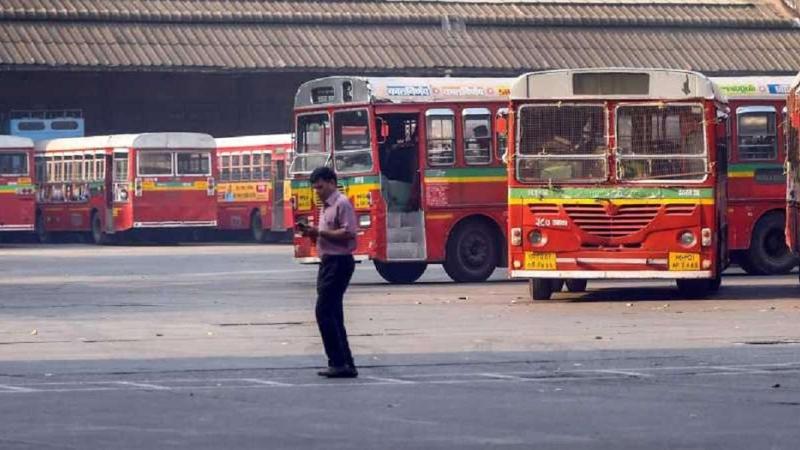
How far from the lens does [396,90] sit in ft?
101

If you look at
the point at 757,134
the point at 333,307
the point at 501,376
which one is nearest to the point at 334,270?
the point at 333,307

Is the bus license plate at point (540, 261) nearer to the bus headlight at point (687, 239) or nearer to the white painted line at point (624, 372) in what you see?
the bus headlight at point (687, 239)

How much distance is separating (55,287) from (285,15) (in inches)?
1293

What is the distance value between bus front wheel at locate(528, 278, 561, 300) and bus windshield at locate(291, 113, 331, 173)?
5.76 m

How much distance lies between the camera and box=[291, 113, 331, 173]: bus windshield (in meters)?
30.9

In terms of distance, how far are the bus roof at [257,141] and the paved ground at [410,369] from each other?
24098 mm

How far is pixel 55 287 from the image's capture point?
100 feet

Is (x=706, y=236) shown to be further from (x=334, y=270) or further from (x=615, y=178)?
(x=334, y=270)

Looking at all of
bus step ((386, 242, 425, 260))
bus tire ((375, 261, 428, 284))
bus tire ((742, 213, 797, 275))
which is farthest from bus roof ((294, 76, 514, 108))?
bus tire ((742, 213, 797, 275))

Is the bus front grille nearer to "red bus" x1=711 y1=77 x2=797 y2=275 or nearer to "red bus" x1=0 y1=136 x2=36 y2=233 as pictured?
Result: "red bus" x1=711 y1=77 x2=797 y2=275

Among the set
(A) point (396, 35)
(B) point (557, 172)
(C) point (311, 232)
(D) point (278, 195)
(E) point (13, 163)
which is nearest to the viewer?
(C) point (311, 232)

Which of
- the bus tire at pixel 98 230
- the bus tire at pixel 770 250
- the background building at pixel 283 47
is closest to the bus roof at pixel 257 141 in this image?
the background building at pixel 283 47

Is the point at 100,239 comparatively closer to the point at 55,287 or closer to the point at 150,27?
the point at 150,27

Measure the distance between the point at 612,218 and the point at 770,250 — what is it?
675 centimetres
